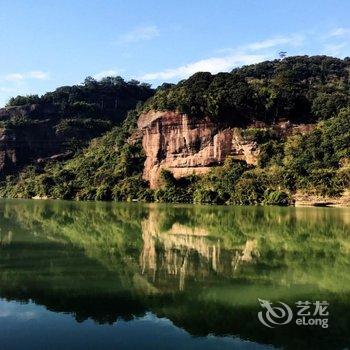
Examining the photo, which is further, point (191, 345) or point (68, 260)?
point (68, 260)

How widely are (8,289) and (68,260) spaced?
13.6ft

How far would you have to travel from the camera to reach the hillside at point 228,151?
2093 inches

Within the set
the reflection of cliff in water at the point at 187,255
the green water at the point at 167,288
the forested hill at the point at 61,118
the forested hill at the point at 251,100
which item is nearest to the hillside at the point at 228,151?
the forested hill at the point at 251,100

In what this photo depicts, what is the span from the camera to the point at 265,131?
62.4 metres

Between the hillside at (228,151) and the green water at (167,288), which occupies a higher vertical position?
the hillside at (228,151)

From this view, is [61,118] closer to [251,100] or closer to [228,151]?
[228,151]

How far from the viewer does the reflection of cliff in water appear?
14490 millimetres

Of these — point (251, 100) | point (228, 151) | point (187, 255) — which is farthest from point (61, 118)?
point (187, 255)

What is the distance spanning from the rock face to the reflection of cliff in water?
3896cm

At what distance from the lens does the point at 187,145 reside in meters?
67.3

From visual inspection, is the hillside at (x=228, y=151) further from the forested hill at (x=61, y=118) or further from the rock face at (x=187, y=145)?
the forested hill at (x=61, y=118)

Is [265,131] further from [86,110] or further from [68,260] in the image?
[86,110]

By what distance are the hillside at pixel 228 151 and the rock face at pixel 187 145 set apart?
0.14 m

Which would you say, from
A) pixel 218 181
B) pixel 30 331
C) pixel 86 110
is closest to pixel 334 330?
pixel 30 331
